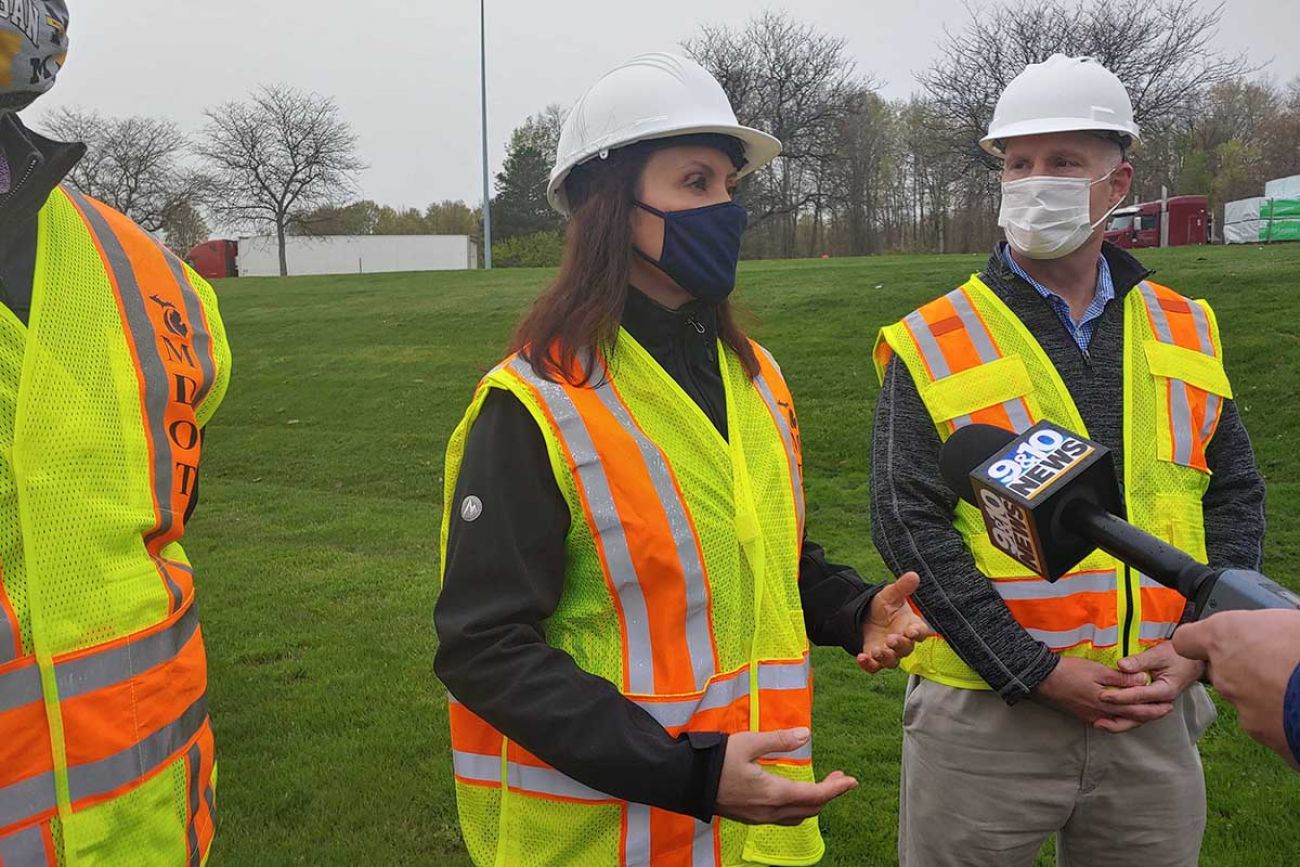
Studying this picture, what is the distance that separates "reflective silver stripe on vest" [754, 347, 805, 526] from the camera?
237 cm

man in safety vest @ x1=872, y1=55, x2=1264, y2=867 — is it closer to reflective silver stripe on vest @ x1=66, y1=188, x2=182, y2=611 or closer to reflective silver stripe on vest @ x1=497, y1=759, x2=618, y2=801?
reflective silver stripe on vest @ x1=497, y1=759, x2=618, y2=801

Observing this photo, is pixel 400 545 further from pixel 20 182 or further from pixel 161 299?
pixel 20 182

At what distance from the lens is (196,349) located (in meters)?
2.01

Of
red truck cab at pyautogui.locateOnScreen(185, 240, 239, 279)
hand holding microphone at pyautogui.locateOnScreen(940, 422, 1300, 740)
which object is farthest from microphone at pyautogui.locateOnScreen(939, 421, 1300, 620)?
red truck cab at pyautogui.locateOnScreen(185, 240, 239, 279)

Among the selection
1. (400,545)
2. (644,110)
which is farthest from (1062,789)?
(400,545)

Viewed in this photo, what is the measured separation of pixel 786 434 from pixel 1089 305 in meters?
1.16

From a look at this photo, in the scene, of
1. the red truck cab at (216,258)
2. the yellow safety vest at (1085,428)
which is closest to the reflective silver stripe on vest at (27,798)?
the yellow safety vest at (1085,428)

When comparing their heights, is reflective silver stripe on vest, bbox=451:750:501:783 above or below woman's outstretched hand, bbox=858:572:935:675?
below

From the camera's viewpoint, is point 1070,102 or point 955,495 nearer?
point 955,495

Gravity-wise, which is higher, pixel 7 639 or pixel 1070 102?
pixel 1070 102

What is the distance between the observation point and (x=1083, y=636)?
264 centimetres

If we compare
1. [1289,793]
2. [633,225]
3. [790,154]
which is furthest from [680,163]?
[790,154]

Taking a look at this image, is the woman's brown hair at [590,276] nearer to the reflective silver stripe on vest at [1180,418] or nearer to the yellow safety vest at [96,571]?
the yellow safety vest at [96,571]

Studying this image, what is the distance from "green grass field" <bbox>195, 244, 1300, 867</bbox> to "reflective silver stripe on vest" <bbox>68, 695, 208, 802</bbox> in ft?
4.71
